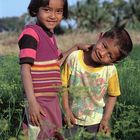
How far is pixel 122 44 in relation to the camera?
331 cm

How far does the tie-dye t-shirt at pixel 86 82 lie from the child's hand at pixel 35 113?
364 millimetres

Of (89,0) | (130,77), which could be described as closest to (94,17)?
(89,0)

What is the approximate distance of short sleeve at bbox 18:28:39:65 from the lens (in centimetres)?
297

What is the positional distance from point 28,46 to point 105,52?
1.71ft

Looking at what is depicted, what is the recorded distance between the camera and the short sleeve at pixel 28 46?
9.75ft

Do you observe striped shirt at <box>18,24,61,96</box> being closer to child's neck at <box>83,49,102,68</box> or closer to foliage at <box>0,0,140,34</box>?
child's neck at <box>83,49,102,68</box>

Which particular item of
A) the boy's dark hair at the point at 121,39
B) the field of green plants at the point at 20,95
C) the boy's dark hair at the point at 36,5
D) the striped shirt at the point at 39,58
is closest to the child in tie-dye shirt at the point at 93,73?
the boy's dark hair at the point at 121,39

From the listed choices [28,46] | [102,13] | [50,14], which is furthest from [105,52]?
[102,13]

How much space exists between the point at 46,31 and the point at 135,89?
1903 millimetres

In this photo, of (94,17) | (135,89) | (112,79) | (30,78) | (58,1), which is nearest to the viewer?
(30,78)

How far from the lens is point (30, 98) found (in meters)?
2.92

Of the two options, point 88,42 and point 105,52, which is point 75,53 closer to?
point 105,52

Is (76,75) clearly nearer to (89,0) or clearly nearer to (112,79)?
(112,79)

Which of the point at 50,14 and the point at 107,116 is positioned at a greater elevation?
the point at 50,14
